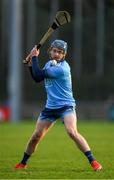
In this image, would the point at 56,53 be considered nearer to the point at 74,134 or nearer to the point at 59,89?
the point at 59,89

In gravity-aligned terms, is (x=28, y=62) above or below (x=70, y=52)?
above

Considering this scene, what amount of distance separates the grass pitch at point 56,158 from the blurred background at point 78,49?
88.1 feet

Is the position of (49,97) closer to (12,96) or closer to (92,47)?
(12,96)

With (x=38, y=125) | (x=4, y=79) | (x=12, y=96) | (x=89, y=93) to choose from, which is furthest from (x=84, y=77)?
(x=38, y=125)

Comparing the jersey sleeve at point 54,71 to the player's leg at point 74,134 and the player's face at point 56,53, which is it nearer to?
the player's face at point 56,53

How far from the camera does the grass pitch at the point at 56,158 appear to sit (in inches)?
583

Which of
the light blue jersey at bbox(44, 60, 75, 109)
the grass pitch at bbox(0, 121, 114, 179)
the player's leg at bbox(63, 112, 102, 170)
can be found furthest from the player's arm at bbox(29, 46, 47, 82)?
the grass pitch at bbox(0, 121, 114, 179)

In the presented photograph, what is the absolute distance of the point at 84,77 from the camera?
5888 centimetres

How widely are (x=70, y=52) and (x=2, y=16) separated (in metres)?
7.20

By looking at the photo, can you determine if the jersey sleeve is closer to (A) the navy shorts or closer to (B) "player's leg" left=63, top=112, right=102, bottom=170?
(A) the navy shorts

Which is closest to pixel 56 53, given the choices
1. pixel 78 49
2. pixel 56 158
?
pixel 56 158

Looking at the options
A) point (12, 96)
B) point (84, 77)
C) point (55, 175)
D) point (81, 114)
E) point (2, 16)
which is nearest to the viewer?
point (55, 175)

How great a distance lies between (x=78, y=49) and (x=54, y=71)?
153 feet

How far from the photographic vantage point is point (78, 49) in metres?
61.6
